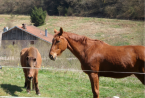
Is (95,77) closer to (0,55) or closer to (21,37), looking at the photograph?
(0,55)

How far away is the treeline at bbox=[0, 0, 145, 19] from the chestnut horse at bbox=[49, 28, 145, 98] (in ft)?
119

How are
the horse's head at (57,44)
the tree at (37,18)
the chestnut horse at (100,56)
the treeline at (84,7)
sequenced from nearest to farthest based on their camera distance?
the chestnut horse at (100,56), the horse's head at (57,44), the treeline at (84,7), the tree at (37,18)

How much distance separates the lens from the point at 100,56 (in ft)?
13.4

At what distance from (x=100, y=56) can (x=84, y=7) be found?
5515 cm

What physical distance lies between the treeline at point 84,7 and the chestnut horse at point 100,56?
36.2m

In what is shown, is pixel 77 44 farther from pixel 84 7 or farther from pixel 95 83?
pixel 84 7

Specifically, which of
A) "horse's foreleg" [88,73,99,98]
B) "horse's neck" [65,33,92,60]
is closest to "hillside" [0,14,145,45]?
"horse's neck" [65,33,92,60]

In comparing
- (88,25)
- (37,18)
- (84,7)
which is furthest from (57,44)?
(84,7)

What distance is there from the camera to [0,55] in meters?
14.9

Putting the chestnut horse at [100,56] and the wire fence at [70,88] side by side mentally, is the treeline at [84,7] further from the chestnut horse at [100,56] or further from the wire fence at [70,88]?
the chestnut horse at [100,56]

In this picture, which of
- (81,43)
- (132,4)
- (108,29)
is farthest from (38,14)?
(81,43)

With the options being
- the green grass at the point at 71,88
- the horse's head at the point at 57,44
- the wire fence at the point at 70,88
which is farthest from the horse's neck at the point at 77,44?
the green grass at the point at 71,88

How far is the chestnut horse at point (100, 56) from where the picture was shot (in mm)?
3916

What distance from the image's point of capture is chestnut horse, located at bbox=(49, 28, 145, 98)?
3.92 metres
